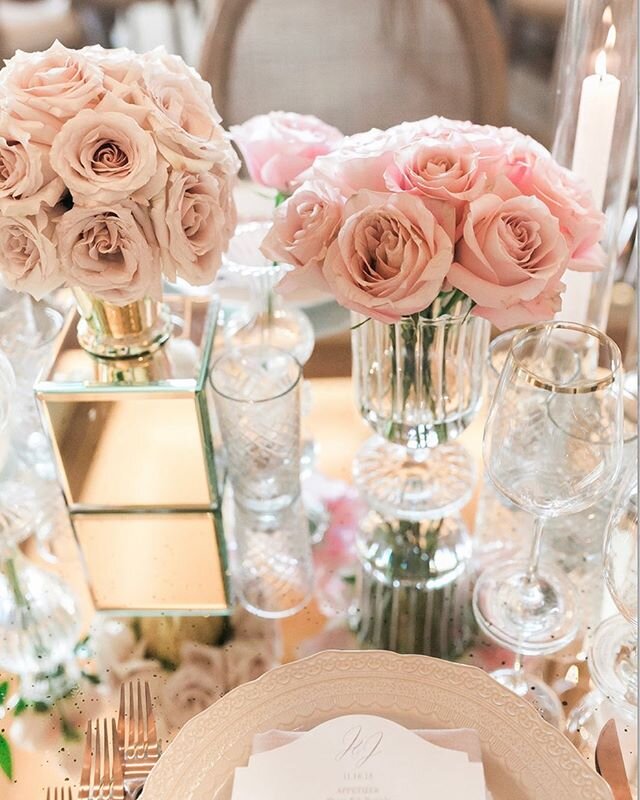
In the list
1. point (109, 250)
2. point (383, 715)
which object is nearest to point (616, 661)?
point (383, 715)

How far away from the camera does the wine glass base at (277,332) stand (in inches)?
40.5

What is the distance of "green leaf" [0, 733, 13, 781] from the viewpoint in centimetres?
71

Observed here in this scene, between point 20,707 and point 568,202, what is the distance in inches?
23.8

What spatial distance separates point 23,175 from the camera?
0.67 meters

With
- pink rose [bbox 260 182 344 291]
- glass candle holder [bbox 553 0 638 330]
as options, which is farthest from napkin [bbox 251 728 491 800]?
glass candle holder [bbox 553 0 638 330]

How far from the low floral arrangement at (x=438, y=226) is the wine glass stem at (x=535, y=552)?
0.19 metres

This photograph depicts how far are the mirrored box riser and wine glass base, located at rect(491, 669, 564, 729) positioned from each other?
0.26 meters

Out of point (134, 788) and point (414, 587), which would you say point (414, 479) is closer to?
point (414, 587)

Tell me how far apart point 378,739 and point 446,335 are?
33 cm

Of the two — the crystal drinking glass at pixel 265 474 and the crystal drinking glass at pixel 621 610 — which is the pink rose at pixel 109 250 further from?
the crystal drinking glass at pixel 621 610

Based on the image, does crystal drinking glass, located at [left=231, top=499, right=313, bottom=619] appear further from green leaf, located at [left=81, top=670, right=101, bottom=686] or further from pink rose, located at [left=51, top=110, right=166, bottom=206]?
pink rose, located at [left=51, top=110, right=166, bottom=206]

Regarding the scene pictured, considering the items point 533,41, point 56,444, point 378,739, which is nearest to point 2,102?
point 56,444

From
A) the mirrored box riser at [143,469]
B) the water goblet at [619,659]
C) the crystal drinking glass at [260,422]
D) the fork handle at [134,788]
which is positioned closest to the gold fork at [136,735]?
the fork handle at [134,788]

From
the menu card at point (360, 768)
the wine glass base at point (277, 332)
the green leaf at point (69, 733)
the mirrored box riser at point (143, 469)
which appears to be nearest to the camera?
the menu card at point (360, 768)
